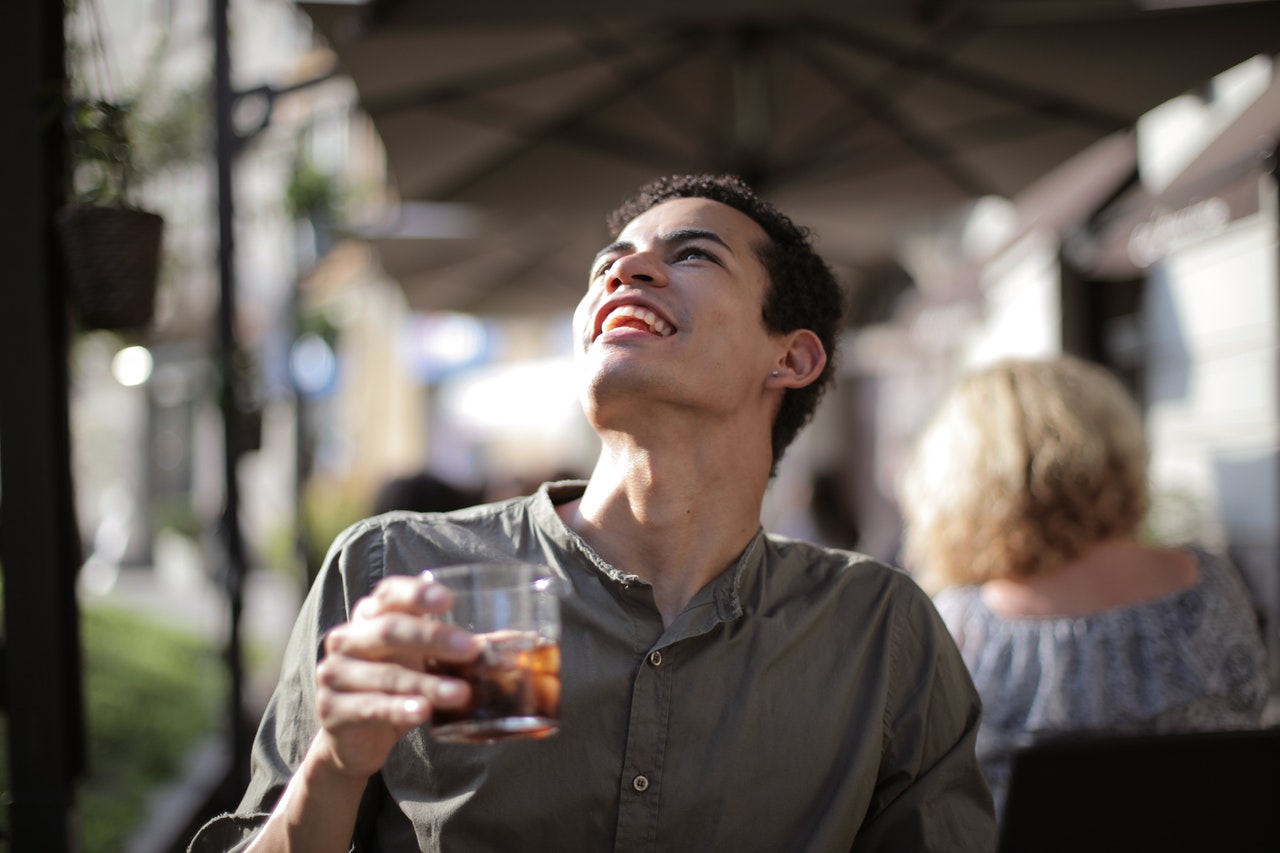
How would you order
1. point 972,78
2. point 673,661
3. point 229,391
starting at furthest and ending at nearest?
point 972,78 → point 229,391 → point 673,661

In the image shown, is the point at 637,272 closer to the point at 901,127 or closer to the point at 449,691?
the point at 449,691

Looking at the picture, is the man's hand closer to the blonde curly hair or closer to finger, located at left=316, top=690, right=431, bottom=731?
finger, located at left=316, top=690, right=431, bottom=731

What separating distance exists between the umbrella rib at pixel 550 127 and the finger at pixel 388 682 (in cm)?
402

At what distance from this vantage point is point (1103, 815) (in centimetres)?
156

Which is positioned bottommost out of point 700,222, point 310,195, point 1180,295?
point 700,222

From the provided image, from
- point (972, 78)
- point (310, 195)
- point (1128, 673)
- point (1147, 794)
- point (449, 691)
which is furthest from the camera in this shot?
point (310, 195)

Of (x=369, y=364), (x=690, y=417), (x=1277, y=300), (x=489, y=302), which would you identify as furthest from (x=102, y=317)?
(x=369, y=364)

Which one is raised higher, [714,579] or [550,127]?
[550,127]

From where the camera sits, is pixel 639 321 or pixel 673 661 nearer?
pixel 673 661

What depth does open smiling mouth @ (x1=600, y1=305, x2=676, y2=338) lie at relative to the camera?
192cm

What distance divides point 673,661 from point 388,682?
→ 2.06 feet

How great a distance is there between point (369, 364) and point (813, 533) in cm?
1931

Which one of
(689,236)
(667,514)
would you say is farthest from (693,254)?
(667,514)

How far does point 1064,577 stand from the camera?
102 inches
